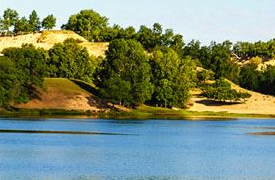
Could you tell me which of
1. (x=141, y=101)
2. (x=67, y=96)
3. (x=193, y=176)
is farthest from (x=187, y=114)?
(x=193, y=176)

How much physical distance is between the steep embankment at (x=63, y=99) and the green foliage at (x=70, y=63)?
12976 mm

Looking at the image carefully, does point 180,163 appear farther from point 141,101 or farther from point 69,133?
point 141,101

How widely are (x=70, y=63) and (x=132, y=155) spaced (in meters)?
120

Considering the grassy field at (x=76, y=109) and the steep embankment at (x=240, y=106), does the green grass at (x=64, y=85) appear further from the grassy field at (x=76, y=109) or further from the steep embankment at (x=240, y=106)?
the steep embankment at (x=240, y=106)

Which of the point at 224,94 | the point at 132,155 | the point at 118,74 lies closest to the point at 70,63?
the point at 118,74

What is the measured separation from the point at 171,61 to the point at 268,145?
9596 cm

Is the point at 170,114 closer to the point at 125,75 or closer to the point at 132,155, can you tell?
the point at 125,75

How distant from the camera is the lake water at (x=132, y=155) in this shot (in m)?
56.2

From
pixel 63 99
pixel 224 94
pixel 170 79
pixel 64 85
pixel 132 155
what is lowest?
pixel 132 155

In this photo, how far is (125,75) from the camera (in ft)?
547

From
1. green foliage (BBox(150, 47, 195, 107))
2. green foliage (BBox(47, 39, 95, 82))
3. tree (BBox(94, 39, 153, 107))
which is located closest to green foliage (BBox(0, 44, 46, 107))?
tree (BBox(94, 39, 153, 107))

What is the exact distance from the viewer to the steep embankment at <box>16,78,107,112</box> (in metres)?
161

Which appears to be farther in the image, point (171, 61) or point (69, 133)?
point (171, 61)

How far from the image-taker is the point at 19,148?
2869 inches
